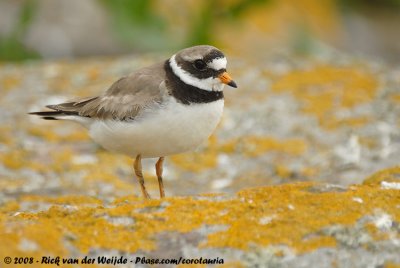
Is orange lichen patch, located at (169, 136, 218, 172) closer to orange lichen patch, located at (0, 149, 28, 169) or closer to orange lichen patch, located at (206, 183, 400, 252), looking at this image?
orange lichen patch, located at (0, 149, 28, 169)

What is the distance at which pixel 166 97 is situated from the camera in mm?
5621

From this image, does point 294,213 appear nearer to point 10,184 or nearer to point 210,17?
point 10,184

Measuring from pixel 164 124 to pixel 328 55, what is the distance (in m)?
5.74

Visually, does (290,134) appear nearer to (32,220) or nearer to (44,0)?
(32,220)

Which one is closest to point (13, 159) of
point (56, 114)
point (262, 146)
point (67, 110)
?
point (56, 114)

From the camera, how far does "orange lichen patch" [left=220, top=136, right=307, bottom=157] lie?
7195 mm

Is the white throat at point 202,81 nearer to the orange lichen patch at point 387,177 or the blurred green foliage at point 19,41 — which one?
the orange lichen patch at point 387,177

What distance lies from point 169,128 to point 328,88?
148 inches

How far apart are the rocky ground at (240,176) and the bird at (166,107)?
1.86 ft

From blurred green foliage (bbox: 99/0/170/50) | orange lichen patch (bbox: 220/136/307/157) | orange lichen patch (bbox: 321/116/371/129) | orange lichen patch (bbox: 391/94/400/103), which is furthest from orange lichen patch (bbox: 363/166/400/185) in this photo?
blurred green foliage (bbox: 99/0/170/50)

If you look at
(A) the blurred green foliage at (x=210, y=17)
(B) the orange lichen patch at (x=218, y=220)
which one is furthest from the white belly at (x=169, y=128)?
(A) the blurred green foliage at (x=210, y=17)

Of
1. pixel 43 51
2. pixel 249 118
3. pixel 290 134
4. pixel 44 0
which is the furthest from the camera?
pixel 44 0

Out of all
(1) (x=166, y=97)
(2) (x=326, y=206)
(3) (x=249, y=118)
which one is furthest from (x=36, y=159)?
(2) (x=326, y=206)

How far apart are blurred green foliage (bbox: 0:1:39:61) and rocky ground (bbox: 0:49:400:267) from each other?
1.21 metres
